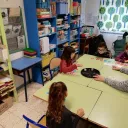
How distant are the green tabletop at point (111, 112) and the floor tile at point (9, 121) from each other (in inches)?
52.9

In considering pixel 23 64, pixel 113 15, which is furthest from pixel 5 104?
pixel 113 15

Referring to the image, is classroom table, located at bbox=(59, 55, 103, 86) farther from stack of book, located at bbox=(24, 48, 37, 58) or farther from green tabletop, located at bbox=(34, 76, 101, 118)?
stack of book, located at bbox=(24, 48, 37, 58)

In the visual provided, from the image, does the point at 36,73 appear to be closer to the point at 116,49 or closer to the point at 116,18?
the point at 116,49

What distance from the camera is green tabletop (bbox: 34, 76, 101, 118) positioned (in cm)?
137

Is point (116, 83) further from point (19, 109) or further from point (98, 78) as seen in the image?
point (19, 109)

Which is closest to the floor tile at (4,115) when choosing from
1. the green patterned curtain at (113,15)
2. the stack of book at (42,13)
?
the stack of book at (42,13)

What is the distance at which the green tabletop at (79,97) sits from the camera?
53.9 inches

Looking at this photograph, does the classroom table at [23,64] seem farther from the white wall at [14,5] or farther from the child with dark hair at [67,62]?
the child with dark hair at [67,62]

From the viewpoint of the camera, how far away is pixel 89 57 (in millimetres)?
2775

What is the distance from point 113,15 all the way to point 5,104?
411cm

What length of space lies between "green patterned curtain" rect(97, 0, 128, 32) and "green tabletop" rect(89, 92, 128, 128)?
142 inches

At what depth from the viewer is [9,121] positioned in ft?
6.82

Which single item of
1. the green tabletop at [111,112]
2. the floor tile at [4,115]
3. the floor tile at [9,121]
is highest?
the green tabletop at [111,112]

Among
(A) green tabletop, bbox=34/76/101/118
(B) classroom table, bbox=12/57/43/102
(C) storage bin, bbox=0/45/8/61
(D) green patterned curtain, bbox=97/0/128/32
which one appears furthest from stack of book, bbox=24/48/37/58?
(D) green patterned curtain, bbox=97/0/128/32
